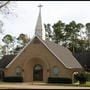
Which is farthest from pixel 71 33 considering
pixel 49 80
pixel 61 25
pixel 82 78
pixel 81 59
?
pixel 82 78

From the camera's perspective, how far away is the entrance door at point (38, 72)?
54.2 m

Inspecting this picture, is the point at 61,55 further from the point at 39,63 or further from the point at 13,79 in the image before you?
the point at 13,79

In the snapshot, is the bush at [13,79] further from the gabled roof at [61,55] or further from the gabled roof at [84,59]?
the gabled roof at [84,59]

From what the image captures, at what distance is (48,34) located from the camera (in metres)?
93.8

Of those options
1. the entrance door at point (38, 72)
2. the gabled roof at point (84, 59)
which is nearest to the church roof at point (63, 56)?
the entrance door at point (38, 72)

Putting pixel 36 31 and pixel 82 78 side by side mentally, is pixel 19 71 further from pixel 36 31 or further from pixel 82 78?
pixel 82 78

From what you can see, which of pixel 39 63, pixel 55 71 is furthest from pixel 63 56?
pixel 39 63

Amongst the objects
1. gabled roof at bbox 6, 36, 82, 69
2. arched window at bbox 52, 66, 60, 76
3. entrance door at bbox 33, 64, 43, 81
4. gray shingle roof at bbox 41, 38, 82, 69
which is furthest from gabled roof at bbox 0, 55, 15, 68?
arched window at bbox 52, 66, 60, 76

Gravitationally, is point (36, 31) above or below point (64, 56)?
above

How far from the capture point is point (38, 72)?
180 ft

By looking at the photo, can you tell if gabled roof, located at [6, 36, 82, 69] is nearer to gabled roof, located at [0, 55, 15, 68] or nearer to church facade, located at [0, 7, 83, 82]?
church facade, located at [0, 7, 83, 82]

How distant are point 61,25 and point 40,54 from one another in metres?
38.9

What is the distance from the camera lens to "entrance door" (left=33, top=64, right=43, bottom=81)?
178ft

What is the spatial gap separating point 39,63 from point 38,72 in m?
1.42
